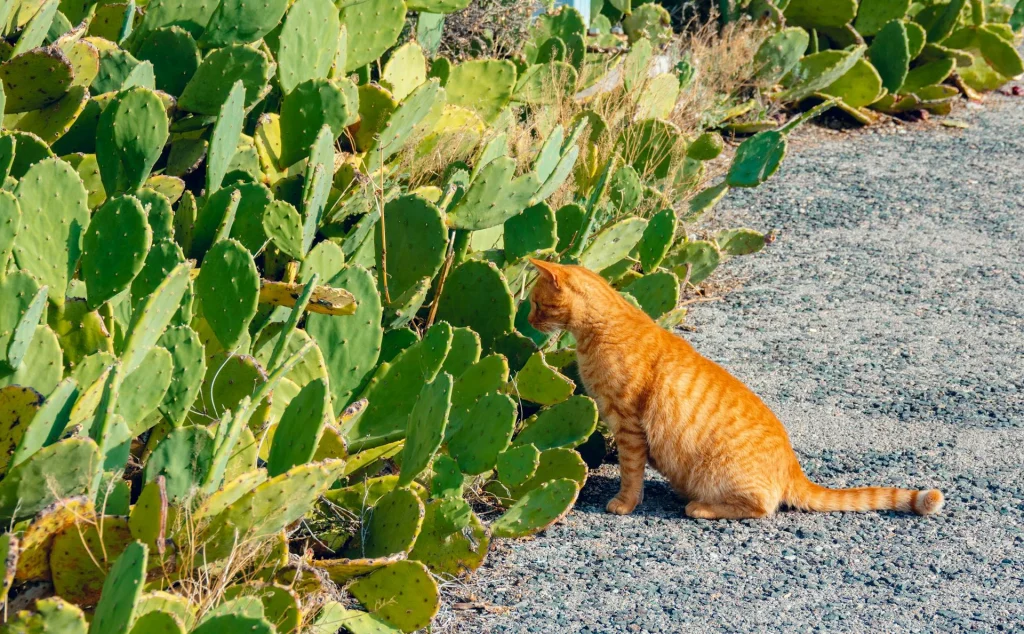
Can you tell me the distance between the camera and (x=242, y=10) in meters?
4.13

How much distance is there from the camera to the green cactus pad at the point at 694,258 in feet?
16.7

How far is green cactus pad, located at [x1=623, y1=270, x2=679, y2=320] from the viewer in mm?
4348

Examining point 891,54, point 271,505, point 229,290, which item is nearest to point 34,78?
point 229,290

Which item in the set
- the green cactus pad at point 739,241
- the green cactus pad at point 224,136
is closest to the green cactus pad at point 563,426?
the green cactus pad at point 224,136

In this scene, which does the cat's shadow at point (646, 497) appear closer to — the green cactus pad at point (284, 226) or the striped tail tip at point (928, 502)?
the striped tail tip at point (928, 502)

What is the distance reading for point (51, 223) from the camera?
9.64 ft

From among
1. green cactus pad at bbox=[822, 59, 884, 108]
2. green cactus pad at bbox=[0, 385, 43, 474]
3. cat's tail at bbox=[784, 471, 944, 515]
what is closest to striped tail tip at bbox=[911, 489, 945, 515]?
cat's tail at bbox=[784, 471, 944, 515]

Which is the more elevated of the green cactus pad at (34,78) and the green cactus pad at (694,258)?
the green cactus pad at (34,78)

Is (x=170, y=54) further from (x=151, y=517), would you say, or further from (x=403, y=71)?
(x=151, y=517)

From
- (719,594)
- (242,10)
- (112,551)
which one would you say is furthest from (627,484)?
(242,10)

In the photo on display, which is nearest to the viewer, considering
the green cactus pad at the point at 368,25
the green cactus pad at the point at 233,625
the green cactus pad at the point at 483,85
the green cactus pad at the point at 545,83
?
the green cactus pad at the point at 233,625

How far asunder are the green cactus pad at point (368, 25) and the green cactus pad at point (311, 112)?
842 mm

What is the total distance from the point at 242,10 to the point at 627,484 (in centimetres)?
219

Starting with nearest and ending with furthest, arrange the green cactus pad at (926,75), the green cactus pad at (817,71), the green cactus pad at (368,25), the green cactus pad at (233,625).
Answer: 1. the green cactus pad at (233,625)
2. the green cactus pad at (368,25)
3. the green cactus pad at (817,71)
4. the green cactus pad at (926,75)
